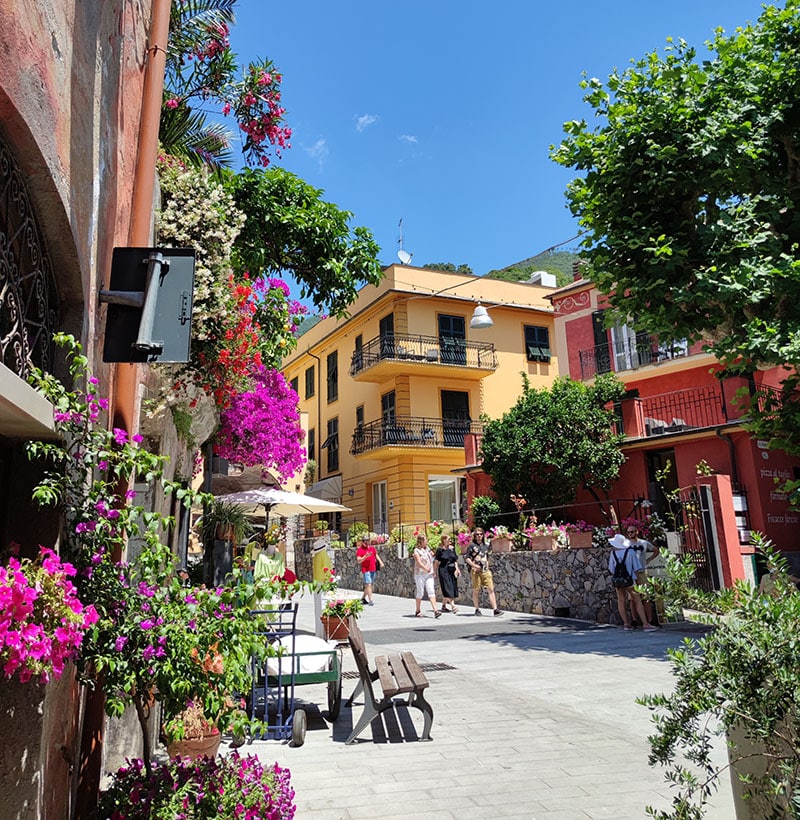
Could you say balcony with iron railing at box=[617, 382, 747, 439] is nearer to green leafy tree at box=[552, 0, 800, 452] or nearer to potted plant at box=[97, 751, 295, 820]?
A: green leafy tree at box=[552, 0, 800, 452]

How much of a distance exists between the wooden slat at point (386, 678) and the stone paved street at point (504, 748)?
1.50 ft

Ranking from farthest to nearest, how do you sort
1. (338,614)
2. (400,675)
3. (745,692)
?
(338,614)
(400,675)
(745,692)

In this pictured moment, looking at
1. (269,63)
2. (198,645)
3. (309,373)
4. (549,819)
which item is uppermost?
(309,373)

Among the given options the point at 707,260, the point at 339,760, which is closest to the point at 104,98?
the point at 339,760

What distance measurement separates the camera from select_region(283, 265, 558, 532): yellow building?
28.3 metres

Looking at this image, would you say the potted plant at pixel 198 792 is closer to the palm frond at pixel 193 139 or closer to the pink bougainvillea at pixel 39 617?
the pink bougainvillea at pixel 39 617

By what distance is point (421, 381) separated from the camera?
1155 inches

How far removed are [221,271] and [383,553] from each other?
18.4 m

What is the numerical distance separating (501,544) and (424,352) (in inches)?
542

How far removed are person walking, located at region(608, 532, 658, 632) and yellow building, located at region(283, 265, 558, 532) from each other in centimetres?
1317

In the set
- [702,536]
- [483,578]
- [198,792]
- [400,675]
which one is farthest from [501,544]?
[198,792]

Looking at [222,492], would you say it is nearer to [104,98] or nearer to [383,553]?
[383,553]

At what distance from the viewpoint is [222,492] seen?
15.7 meters

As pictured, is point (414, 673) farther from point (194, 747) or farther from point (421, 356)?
point (421, 356)
